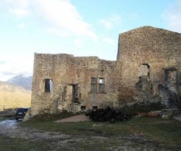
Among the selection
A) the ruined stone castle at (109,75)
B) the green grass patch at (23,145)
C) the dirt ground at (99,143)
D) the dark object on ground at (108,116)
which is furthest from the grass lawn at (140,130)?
the ruined stone castle at (109,75)

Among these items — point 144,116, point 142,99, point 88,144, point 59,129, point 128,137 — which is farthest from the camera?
point 142,99

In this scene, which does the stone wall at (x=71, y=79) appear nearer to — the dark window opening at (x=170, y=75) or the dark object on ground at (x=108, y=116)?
the dark window opening at (x=170, y=75)

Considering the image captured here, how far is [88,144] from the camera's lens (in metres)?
14.6

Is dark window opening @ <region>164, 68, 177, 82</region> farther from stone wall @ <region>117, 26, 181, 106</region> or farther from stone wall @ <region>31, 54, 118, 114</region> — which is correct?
stone wall @ <region>31, 54, 118, 114</region>

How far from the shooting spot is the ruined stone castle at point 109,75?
29.9 m

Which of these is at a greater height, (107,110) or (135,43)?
(135,43)

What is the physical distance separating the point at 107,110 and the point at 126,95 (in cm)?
569

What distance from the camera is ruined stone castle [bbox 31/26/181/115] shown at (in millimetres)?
29875

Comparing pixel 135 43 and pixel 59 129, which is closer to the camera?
pixel 59 129

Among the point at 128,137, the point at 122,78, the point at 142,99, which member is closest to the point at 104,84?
the point at 122,78

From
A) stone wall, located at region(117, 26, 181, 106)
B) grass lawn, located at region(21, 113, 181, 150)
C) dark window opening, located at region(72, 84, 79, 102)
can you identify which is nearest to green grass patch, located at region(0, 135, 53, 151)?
grass lawn, located at region(21, 113, 181, 150)

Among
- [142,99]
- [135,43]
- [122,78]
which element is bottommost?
[142,99]

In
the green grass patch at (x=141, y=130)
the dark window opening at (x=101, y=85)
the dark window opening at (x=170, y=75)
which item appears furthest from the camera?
the dark window opening at (x=101, y=85)

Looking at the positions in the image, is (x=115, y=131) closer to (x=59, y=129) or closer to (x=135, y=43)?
(x=59, y=129)
